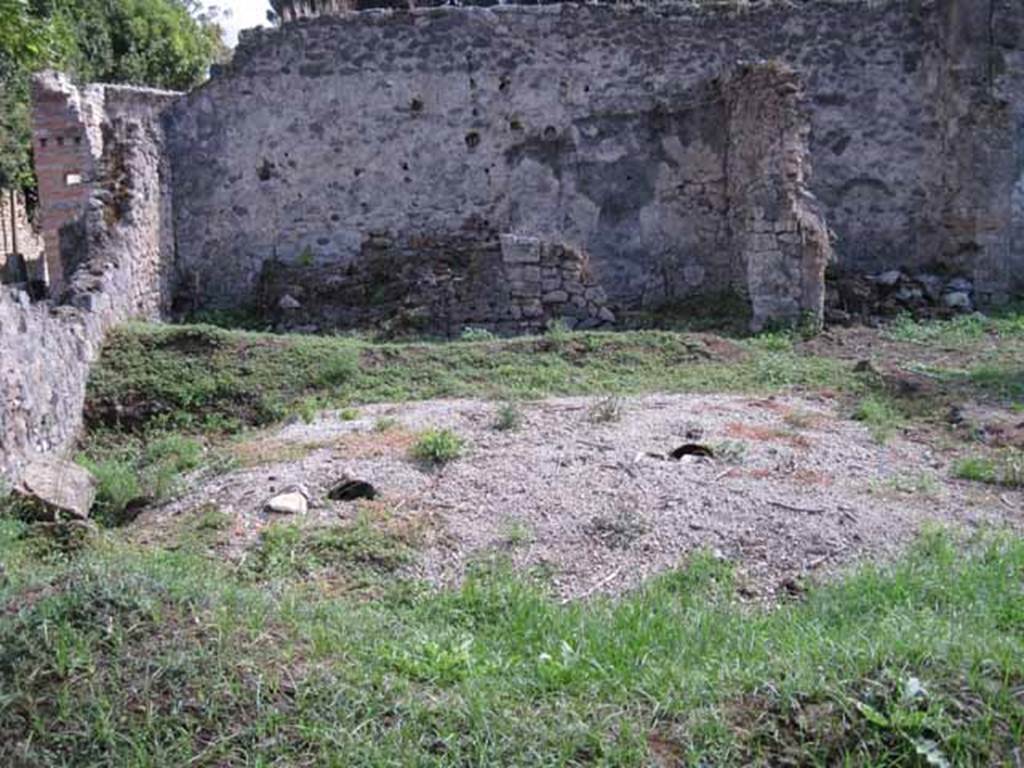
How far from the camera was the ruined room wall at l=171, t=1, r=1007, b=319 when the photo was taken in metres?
12.9

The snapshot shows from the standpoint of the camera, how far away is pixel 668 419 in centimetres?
756

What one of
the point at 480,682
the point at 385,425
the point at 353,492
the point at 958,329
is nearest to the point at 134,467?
the point at 385,425

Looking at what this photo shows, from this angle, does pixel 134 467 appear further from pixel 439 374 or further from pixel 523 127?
pixel 523 127

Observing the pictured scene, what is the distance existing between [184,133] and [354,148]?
1876 mm

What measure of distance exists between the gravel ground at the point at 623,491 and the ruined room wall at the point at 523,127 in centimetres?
550

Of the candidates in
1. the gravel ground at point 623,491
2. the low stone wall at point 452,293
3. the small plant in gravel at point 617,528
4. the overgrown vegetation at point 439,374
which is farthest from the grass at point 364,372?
the small plant in gravel at point 617,528

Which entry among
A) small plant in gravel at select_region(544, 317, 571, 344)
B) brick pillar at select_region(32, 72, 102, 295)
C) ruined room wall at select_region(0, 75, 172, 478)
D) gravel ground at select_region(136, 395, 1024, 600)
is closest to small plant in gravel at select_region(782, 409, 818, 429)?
gravel ground at select_region(136, 395, 1024, 600)

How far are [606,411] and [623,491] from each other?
1486 millimetres

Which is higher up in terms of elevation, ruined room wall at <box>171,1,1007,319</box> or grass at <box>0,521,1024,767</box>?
ruined room wall at <box>171,1,1007,319</box>

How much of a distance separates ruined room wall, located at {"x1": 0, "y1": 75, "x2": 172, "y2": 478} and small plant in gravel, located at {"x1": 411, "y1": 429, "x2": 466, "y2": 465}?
2324 mm

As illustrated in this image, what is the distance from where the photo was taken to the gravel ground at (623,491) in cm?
540

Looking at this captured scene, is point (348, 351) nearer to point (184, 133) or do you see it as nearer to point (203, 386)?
point (203, 386)

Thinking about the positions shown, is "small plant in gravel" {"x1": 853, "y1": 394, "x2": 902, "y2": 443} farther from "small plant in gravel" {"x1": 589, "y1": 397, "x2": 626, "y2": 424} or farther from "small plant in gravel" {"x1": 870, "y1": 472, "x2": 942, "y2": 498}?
"small plant in gravel" {"x1": 589, "y1": 397, "x2": 626, "y2": 424}

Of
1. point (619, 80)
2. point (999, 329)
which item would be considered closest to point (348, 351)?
point (619, 80)
